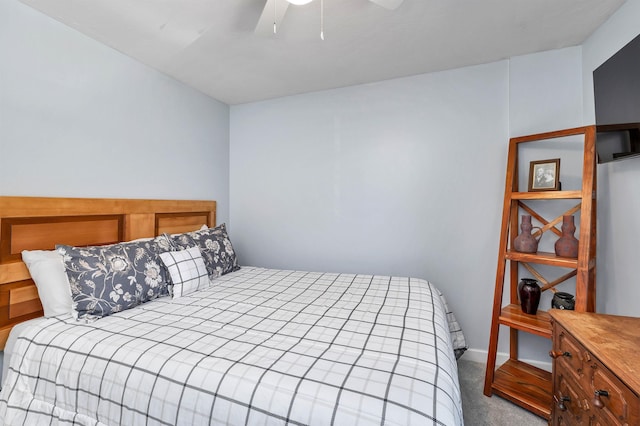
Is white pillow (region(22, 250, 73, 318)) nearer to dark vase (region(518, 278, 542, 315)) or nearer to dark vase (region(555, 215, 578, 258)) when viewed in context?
dark vase (region(518, 278, 542, 315))

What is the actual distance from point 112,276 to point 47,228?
59cm

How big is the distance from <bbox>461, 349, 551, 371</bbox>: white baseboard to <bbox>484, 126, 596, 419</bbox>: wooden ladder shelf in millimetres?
104

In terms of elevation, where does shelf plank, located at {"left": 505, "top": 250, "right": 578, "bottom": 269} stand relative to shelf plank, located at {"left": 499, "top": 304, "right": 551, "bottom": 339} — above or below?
above

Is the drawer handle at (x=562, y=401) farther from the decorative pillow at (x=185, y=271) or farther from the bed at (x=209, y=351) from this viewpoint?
the decorative pillow at (x=185, y=271)

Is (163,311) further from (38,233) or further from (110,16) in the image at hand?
(110,16)

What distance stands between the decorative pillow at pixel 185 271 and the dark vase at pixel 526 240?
7.84 ft

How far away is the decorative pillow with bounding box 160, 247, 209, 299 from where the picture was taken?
192cm

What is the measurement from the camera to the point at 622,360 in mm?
959

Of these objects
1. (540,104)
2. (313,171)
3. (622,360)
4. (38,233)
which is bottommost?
(622,360)

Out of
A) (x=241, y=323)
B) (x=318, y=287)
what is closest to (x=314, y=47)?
(x=318, y=287)

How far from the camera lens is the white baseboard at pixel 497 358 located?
229 cm

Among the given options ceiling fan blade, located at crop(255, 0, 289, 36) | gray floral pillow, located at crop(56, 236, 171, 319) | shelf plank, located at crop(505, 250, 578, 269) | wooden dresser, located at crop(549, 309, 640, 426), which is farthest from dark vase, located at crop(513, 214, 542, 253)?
gray floral pillow, located at crop(56, 236, 171, 319)

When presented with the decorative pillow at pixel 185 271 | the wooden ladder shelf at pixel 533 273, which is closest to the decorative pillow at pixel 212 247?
the decorative pillow at pixel 185 271

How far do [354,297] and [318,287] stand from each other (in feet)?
1.20
